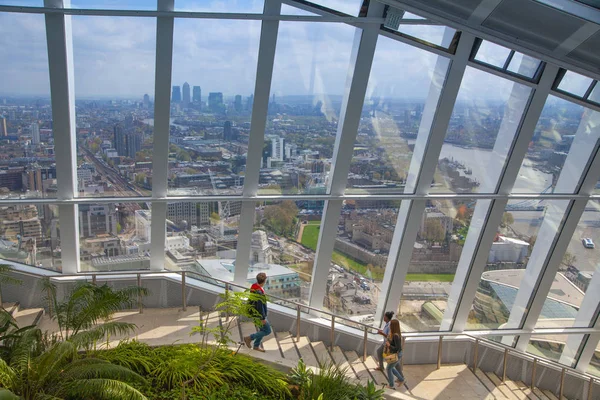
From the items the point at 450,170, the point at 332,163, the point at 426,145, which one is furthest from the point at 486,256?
the point at 332,163

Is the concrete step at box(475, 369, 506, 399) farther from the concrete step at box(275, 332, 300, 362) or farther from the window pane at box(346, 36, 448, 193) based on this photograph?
the window pane at box(346, 36, 448, 193)

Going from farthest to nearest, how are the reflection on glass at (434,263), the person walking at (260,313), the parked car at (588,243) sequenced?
the parked car at (588,243) → the reflection on glass at (434,263) → the person walking at (260,313)

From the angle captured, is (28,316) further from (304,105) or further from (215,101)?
(304,105)

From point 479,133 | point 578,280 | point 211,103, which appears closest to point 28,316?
point 211,103

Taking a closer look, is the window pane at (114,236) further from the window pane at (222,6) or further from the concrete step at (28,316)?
the window pane at (222,6)

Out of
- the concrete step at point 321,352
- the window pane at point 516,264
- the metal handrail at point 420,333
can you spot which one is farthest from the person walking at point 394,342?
the window pane at point 516,264

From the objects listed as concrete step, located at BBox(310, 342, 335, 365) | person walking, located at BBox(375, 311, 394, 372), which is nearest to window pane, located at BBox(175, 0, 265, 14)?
person walking, located at BBox(375, 311, 394, 372)
